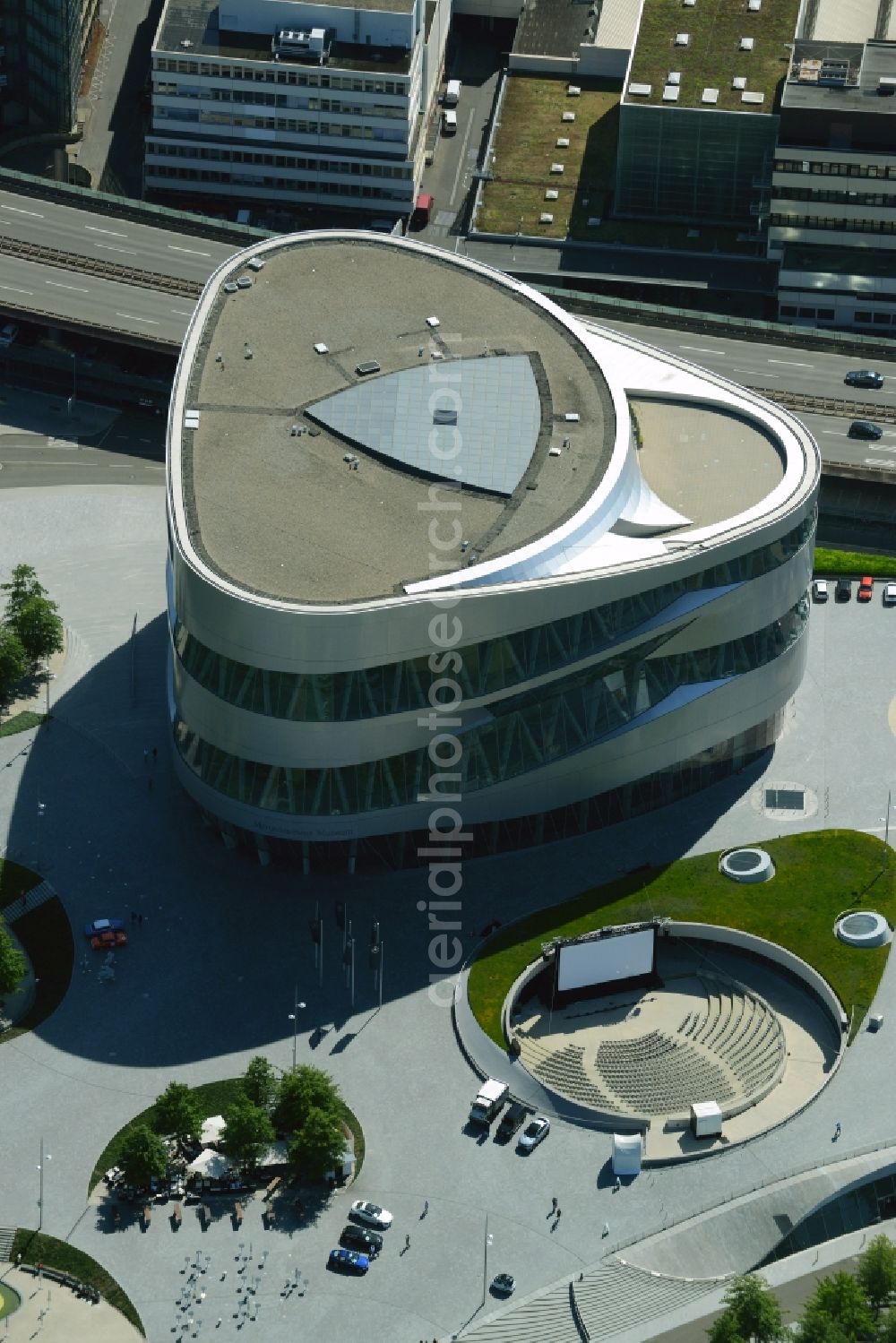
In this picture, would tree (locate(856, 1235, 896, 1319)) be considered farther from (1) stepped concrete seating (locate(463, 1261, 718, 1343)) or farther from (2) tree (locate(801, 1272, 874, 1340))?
(1) stepped concrete seating (locate(463, 1261, 718, 1343))

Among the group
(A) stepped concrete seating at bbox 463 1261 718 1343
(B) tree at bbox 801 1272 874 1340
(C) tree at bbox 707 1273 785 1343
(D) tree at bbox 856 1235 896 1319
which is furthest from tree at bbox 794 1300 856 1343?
(A) stepped concrete seating at bbox 463 1261 718 1343

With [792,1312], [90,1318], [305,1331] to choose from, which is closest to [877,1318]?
[792,1312]

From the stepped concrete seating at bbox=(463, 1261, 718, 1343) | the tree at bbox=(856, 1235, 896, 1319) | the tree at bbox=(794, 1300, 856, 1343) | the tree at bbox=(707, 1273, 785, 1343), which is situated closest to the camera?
the tree at bbox=(794, 1300, 856, 1343)

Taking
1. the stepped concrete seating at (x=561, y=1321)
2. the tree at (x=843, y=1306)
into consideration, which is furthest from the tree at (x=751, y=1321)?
the stepped concrete seating at (x=561, y=1321)

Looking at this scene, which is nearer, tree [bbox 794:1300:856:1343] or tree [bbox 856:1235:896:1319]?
tree [bbox 794:1300:856:1343]

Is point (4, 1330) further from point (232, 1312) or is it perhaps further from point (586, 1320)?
point (586, 1320)

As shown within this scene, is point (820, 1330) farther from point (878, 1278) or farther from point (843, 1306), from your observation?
point (878, 1278)

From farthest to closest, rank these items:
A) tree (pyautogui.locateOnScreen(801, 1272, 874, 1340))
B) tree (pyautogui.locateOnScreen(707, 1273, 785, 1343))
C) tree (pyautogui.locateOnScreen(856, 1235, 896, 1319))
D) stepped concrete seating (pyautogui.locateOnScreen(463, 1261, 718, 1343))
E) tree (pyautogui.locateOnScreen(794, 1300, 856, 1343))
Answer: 1. tree (pyautogui.locateOnScreen(856, 1235, 896, 1319))
2. stepped concrete seating (pyautogui.locateOnScreen(463, 1261, 718, 1343))
3. tree (pyautogui.locateOnScreen(801, 1272, 874, 1340))
4. tree (pyautogui.locateOnScreen(707, 1273, 785, 1343))
5. tree (pyautogui.locateOnScreen(794, 1300, 856, 1343))

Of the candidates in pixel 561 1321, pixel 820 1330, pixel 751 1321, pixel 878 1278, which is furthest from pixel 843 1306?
pixel 561 1321
